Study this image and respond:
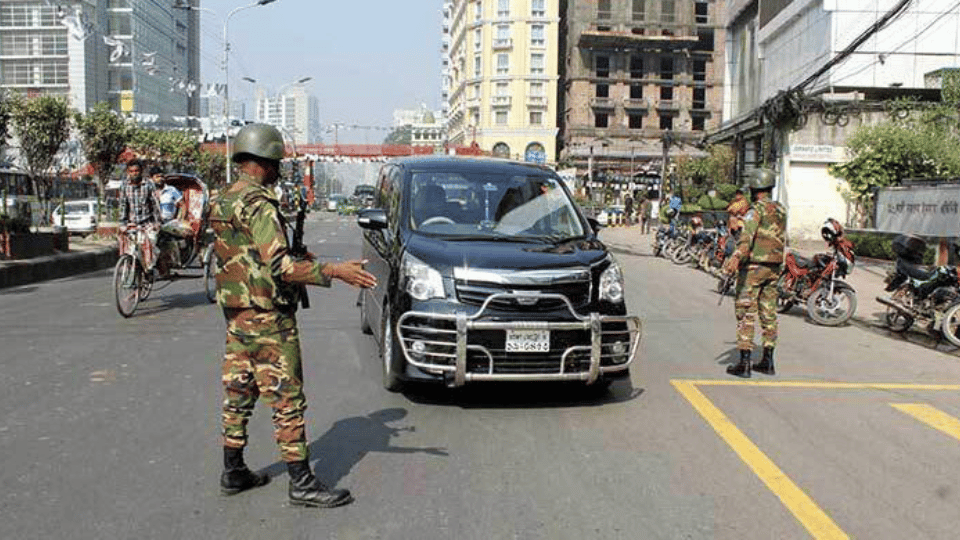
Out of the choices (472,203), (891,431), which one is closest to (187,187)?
(472,203)

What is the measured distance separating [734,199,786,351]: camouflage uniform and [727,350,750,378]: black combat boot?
7 cm

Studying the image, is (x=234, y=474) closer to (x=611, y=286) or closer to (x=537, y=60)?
(x=611, y=286)

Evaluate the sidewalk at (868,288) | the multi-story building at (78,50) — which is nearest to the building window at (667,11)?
the multi-story building at (78,50)

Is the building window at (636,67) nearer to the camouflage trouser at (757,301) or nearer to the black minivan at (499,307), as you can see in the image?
the camouflage trouser at (757,301)

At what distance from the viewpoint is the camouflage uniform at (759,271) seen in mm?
7605

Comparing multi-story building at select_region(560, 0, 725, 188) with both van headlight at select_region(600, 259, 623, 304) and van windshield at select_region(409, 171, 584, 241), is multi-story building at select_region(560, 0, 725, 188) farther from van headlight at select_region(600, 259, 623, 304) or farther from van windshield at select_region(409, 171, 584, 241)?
van headlight at select_region(600, 259, 623, 304)

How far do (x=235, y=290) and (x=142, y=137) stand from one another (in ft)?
128

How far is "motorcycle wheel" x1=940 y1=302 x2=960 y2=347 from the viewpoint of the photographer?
32.2 feet

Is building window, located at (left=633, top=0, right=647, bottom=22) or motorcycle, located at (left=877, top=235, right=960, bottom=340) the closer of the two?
motorcycle, located at (left=877, top=235, right=960, bottom=340)

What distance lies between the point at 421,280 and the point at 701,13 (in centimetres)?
9328

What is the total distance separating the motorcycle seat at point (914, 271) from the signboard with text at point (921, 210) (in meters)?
4.08

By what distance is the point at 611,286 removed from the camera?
6.36 metres

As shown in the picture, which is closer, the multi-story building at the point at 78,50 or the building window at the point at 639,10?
the multi-story building at the point at 78,50

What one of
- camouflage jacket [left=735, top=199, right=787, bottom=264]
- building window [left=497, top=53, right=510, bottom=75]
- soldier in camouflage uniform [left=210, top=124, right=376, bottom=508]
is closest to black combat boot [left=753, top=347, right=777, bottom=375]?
camouflage jacket [left=735, top=199, right=787, bottom=264]
